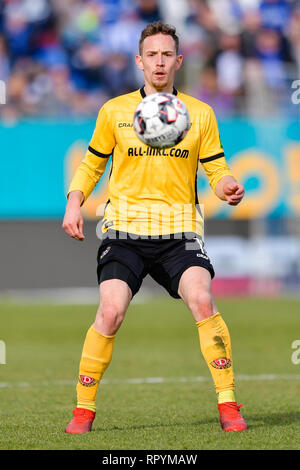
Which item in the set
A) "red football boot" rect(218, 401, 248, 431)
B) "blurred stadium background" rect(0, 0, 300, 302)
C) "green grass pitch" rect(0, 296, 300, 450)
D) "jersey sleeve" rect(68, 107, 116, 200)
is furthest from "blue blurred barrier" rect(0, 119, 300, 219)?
"red football boot" rect(218, 401, 248, 431)

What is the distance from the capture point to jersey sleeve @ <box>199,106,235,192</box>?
19.7ft

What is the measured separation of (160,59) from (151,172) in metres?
0.69

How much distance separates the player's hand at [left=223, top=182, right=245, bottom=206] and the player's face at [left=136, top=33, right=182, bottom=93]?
0.74 m

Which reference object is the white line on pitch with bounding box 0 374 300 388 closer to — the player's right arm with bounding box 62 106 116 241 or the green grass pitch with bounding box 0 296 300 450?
the green grass pitch with bounding box 0 296 300 450

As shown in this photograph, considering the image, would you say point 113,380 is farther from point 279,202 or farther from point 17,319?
point 279,202

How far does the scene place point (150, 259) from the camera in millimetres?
5977

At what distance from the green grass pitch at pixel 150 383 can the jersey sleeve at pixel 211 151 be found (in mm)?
1580

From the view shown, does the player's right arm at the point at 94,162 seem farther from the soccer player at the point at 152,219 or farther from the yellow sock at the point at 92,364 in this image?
the yellow sock at the point at 92,364

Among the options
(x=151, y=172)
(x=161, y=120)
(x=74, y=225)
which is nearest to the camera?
(x=161, y=120)

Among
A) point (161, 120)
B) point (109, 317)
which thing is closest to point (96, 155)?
point (161, 120)

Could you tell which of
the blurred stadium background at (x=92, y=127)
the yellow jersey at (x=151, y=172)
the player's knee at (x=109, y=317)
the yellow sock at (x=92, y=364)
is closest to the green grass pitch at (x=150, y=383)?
the yellow sock at (x=92, y=364)

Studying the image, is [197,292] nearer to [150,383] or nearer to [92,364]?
[92,364]

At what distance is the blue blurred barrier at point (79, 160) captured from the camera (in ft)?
57.8

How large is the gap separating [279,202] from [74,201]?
40.4 ft
